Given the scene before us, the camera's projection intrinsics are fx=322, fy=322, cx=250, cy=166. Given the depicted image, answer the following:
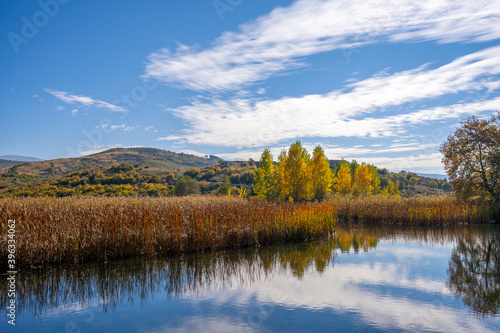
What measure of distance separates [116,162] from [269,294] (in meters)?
87.9

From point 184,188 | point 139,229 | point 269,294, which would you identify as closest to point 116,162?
point 184,188

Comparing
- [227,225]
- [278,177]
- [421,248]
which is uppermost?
[278,177]

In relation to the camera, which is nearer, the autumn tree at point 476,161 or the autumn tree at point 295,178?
the autumn tree at point 476,161

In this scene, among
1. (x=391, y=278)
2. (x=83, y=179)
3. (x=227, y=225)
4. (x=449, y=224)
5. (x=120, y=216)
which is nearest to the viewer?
(x=391, y=278)

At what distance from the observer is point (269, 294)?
22.3 ft

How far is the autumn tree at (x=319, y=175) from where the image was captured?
34.0 meters

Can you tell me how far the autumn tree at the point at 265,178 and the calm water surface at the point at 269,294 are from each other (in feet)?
69.3

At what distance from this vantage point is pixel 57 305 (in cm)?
607

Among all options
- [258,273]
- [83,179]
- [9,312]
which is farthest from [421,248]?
[83,179]

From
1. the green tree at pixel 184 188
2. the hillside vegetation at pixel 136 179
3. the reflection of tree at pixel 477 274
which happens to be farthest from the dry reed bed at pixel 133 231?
the green tree at pixel 184 188

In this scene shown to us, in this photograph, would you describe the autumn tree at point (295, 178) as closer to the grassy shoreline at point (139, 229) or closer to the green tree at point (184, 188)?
the green tree at point (184, 188)

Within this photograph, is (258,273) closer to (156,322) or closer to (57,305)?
(156,322)

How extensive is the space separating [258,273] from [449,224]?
15621mm

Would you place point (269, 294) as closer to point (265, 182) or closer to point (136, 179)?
point (265, 182)
